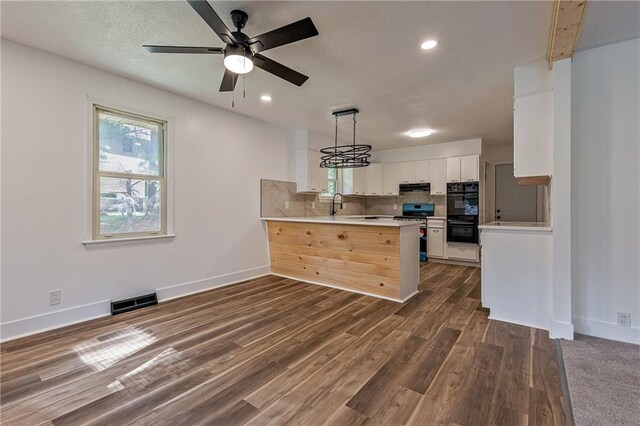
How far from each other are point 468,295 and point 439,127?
2877 millimetres

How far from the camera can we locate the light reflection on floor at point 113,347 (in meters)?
2.17

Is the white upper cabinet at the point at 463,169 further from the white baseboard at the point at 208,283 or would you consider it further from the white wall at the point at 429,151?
the white baseboard at the point at 208,283

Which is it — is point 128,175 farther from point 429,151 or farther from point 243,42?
point 429,151

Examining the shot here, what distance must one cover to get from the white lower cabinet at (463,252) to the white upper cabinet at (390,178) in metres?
1.75

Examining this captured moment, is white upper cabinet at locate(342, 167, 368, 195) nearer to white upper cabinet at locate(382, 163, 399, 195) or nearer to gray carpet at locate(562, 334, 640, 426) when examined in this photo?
white upper cabinet at locate(382, 163, 399, 195)

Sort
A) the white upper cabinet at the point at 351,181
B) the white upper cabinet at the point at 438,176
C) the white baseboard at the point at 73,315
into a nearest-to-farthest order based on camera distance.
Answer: the white baseboard at the point at 73,315 < the white upper cabinet at the point at 438,176 < the white upper cabinet at the point at 351,181

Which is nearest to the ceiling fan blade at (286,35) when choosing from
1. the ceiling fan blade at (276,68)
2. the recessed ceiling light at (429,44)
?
the ceiling fan blade at (276,68)

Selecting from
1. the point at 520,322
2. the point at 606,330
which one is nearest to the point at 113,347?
the point at 520,322

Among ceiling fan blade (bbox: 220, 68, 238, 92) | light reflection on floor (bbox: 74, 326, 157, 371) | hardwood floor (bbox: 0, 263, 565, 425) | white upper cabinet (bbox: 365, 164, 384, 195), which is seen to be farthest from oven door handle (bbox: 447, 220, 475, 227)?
light reflection on floor (bbox: 74, 326, 157, 371)

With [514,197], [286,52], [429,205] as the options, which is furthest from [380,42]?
[514,197]

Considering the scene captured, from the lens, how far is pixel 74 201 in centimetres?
287

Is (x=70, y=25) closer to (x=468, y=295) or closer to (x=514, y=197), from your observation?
(x=468, y=295)

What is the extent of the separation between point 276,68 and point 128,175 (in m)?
2.24

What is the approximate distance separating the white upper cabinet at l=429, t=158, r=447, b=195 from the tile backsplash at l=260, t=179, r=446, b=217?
43 cm
